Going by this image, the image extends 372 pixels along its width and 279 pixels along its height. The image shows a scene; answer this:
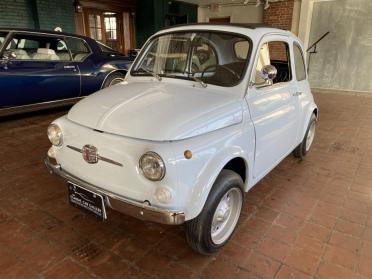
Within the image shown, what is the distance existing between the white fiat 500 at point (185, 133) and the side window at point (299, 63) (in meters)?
0.33

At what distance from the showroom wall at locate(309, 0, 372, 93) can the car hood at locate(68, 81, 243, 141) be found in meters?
8.96

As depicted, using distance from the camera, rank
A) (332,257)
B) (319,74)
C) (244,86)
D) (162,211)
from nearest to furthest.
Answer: (162,211) → (332,257) → (244,86) → (319,74)

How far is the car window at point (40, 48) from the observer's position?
17.1 feet

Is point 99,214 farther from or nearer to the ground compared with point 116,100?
nearer to the ground

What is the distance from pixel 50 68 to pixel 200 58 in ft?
12.6

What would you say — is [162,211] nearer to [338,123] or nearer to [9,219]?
[9,219]

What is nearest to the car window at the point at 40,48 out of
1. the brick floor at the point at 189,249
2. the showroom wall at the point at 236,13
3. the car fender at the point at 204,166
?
the brick floor at the point at 189,249

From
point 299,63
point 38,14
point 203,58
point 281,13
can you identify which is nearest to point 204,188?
point 203,58

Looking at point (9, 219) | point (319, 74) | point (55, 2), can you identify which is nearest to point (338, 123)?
point (319, 74)

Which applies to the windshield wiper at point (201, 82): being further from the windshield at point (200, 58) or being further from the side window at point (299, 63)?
the side window at point (299, 63)

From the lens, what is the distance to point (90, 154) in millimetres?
1887

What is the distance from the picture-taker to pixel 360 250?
2182 mm

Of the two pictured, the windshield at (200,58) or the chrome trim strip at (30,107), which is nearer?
the windshield at (200,58)

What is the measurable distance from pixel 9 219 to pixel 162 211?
161 cm
